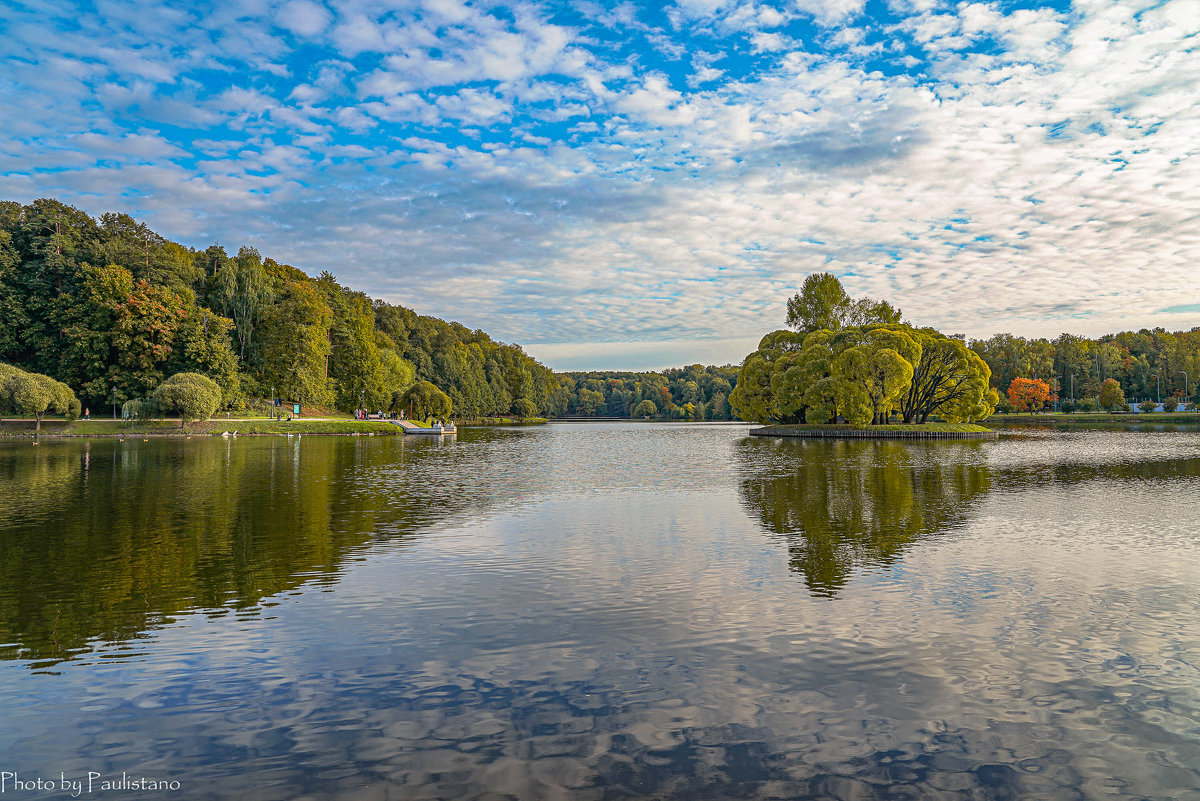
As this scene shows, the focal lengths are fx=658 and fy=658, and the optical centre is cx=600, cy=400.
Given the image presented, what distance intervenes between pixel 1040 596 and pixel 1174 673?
10.4ft

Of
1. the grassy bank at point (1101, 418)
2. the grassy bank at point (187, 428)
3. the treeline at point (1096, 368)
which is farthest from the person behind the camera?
the treeline at point (1096, 368)

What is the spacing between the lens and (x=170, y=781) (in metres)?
5.30

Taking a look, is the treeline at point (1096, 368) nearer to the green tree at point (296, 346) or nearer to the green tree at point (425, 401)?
the green tree at point (425, 401)

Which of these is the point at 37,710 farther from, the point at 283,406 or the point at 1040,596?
the point at 283,406

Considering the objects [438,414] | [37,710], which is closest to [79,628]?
[37,710]

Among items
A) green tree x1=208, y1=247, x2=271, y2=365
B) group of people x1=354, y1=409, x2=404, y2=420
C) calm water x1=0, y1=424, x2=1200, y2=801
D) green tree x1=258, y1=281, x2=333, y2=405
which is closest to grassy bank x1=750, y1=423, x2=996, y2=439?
calm water x1=0, y1=424, x2=1200, y2=801

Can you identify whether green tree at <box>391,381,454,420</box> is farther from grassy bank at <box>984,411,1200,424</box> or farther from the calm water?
grassy bank at <box>984,411,1200,424</box>

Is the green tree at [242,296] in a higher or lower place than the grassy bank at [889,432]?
higher

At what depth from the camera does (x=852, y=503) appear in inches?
846

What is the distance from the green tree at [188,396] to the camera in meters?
63.8

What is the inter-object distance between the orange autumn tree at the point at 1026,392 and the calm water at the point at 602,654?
13386cm

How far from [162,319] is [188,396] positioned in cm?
1487

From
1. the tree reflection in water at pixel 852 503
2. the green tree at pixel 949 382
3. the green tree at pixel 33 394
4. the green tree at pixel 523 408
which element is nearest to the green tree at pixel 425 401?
the green tree at pixel 33 394

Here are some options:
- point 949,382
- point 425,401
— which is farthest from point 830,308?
point 425,401
